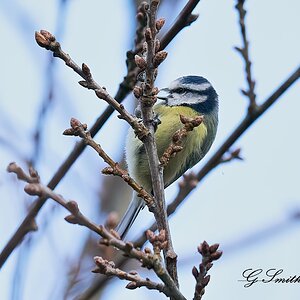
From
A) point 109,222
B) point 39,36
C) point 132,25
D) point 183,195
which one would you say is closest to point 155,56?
point 39,36

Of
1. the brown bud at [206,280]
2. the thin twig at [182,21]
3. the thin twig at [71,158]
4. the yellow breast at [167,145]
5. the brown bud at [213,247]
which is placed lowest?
the brown bud at [206,280]

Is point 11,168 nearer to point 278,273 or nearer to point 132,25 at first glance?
point 278,273

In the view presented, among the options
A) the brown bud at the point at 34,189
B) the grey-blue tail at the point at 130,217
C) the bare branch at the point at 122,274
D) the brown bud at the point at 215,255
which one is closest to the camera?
the brown bud at the point at 34,189

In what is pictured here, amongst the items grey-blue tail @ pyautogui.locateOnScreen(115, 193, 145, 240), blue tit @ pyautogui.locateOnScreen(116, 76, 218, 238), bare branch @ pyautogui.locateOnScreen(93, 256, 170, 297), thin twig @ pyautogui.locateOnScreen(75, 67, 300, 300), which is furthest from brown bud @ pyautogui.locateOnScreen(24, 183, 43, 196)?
grey-blue tail @ pyautogui.locateOnScreen(115, 193, 145, 240)

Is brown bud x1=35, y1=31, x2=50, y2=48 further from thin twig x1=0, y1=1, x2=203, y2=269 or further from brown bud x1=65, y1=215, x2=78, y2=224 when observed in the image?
brown bud x1=65, y1=215, x2=78, y2=224

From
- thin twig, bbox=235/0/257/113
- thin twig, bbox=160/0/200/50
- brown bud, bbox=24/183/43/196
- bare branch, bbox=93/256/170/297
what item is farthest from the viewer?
thin twig, bbox=235/0/257/113

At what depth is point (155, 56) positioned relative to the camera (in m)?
1.52

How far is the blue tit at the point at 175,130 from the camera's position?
10.2 feet

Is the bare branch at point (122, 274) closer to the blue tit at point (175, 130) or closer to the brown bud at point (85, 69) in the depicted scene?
the brown bud at point (85, 69)

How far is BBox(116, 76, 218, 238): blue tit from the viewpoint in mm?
3113

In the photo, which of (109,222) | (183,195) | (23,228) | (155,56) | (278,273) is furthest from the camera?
(278,273)

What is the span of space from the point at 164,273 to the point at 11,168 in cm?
44

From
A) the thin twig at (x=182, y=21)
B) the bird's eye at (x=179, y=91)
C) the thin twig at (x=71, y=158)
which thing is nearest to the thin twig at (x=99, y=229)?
the thin twig at (x=71, y=158)

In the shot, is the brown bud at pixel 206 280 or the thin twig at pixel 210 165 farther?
the thin twig at pixel 210 165
